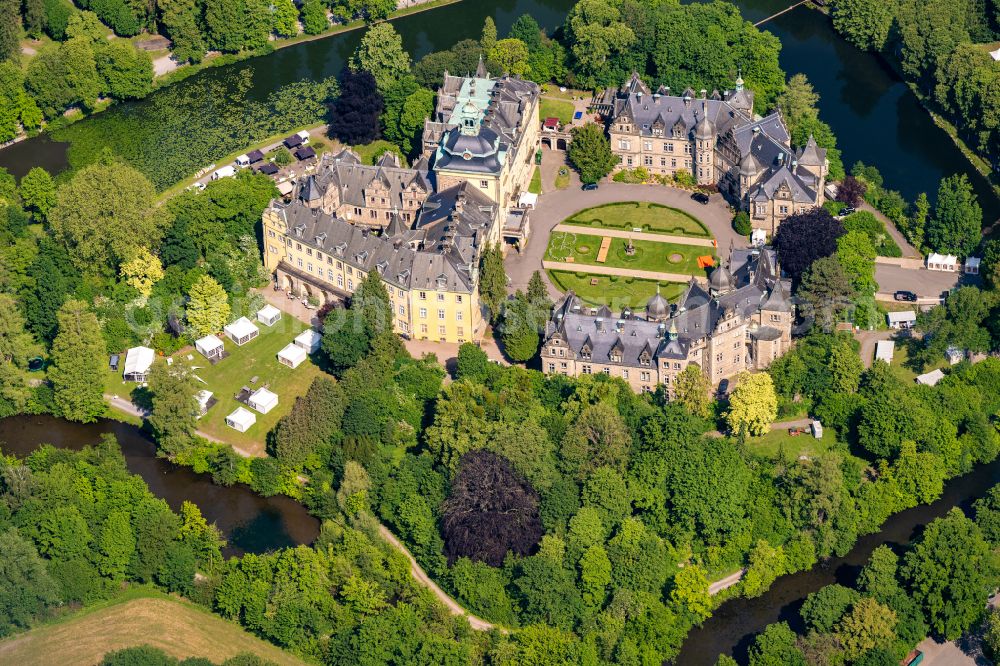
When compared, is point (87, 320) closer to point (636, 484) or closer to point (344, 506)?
point (344, 506)

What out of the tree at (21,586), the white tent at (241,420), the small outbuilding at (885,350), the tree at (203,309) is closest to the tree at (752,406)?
the small outbuilding at (885,350)

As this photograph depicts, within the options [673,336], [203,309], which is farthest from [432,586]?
[203,309]

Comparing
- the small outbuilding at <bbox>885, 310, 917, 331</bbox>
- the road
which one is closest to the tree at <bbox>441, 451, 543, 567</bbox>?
the road

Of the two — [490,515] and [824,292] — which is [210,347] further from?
[824,292]

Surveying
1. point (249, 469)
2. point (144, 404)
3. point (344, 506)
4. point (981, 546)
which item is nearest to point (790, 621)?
point (981, 546)

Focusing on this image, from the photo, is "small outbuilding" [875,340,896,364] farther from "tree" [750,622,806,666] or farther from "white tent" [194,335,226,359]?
"white tent" [194,335,226,359]

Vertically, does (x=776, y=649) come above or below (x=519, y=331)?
below
